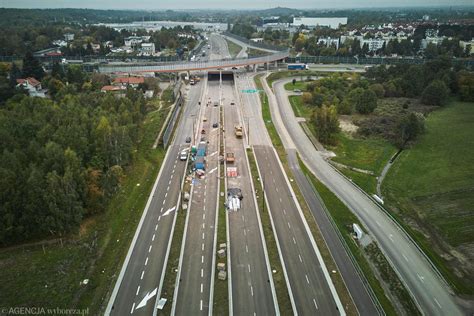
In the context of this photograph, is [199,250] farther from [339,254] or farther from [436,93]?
[436,93]

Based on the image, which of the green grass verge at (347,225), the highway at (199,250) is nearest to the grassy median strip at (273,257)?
the highway at (199,250)

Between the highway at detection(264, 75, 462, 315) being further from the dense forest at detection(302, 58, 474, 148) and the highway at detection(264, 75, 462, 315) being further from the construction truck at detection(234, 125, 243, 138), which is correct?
the dense forest at detection(302, 58, 474, 148)

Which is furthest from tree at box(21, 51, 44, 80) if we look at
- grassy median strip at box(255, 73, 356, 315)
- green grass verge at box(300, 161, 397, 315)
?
green grass verge at box(300, 161, 397, 315)

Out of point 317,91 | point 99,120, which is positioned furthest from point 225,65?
point 99,120

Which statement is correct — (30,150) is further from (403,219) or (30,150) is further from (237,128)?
(403,219)

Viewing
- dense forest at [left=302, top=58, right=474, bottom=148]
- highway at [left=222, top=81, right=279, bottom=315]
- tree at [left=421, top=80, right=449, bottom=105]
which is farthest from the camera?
tree at [left=421, top=80, right=449, bottom=105]
